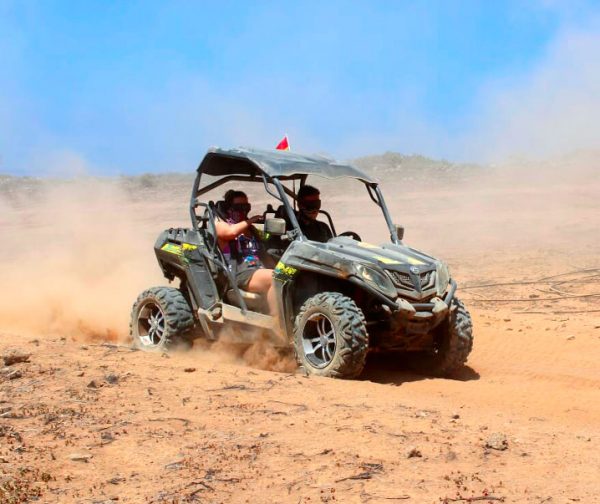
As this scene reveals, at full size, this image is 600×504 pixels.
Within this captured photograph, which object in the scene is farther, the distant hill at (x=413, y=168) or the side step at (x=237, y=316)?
the distant hill at (x=413, y=168)

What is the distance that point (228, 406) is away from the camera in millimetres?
5949

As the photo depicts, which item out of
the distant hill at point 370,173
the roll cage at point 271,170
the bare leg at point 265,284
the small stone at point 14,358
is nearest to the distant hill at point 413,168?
the distant hill at point 370,173

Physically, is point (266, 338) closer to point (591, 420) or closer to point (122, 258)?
point (591, 420)

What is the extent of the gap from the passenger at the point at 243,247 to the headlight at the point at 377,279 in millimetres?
1039

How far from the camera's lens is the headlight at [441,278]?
7.44 metres

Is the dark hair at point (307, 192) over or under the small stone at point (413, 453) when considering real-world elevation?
over

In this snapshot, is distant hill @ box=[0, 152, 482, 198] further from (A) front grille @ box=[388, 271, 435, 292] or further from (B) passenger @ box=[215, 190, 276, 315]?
(A) front grille @ box=[388, 271, 435, 292]

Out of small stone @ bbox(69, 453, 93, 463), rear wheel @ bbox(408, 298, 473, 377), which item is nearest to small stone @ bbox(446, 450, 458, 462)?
small stone @ bbox(69, 453, 93, 463)

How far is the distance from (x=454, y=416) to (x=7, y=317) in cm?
719

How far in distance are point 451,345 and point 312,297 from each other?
138cm

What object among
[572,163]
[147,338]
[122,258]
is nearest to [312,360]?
[147,338]

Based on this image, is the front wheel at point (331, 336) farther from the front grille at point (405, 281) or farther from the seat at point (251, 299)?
the seat at point (251, 299)

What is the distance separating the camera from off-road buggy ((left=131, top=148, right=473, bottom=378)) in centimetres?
709

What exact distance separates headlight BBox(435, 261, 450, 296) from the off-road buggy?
0.01 m
